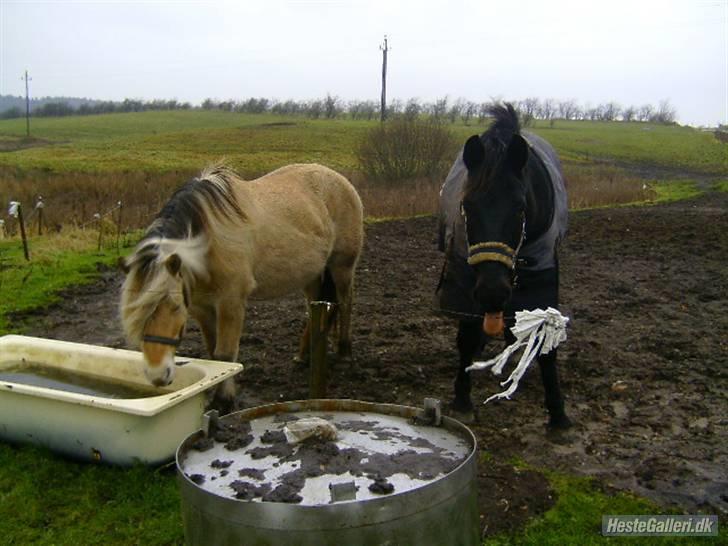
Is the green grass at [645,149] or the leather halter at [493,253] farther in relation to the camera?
the green grass at [645,149]

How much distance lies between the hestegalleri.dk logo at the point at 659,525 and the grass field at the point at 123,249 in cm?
6

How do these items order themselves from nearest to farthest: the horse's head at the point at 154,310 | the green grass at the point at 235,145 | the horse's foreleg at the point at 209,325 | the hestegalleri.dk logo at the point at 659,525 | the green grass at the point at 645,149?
the hestegalleri.dk logo at the point at 659,525
the horse's head at the point at 154,310
the horse's foreleg at the point at 209,325
the green grass at the point at 235,145
the green grass at the point at 645,149

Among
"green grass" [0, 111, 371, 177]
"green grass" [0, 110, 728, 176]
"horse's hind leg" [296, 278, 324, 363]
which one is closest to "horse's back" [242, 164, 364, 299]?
"horse's hind leg" [296, 278, 324, 363]

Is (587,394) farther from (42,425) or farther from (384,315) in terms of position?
(42,425)

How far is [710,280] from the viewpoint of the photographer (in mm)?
8023

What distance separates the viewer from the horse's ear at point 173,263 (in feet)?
11.0

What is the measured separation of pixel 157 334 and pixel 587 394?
2956 mm

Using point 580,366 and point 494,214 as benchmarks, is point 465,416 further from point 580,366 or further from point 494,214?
point 494,214

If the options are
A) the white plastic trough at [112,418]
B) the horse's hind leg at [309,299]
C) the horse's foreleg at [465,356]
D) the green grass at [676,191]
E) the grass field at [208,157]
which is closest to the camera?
the white plastic trough at [112,418]

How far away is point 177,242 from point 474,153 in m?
1.65

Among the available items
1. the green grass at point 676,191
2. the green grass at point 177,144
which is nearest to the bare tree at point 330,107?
the green grass at point 177,144

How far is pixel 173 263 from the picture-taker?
3357 millimetres

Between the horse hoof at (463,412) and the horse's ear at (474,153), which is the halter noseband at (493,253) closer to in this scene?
the horse's ear at (474,153)

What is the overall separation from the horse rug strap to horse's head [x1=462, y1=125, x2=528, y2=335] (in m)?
0.26
